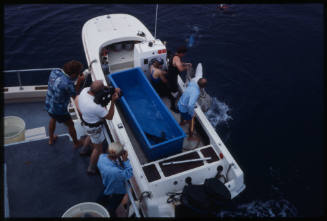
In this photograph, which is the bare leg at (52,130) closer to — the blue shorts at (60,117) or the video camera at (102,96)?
the blue shorts at (60,117)

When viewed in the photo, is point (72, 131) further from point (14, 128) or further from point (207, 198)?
point (207, 198)

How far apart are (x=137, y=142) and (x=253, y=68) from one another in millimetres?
6385

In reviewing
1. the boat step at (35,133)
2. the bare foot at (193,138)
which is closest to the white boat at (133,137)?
the bare foot at (193,138)

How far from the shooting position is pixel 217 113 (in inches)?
338

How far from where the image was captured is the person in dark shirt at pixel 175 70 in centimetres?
582

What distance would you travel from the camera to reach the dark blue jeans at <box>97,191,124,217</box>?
4.25 m

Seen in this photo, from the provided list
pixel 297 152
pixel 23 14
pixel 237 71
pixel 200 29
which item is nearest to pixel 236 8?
pixel 200 29

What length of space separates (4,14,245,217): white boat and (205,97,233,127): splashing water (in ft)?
7.18

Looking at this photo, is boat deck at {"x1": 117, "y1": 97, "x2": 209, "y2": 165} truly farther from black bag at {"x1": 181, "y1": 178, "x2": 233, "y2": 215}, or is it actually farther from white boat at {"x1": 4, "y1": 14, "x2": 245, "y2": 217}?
black bag at {"x1": 181, "y1": 178, "x2": 233, "y2": 215}

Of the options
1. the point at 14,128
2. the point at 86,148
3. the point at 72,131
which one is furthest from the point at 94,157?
the point at 14,128

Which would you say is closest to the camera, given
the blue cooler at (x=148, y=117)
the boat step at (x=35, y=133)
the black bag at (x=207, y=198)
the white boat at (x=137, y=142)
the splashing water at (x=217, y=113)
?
the black bag at (x=207, y=198)

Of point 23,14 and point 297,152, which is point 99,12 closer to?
point 23,14

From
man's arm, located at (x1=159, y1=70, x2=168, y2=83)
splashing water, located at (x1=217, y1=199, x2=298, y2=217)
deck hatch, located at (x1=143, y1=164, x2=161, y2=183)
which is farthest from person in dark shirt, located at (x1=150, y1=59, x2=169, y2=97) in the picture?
splashing water, located at (x1=217, y1=199, x2=298, y2=217)

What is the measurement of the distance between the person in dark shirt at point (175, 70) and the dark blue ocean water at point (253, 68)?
7.68 feet
